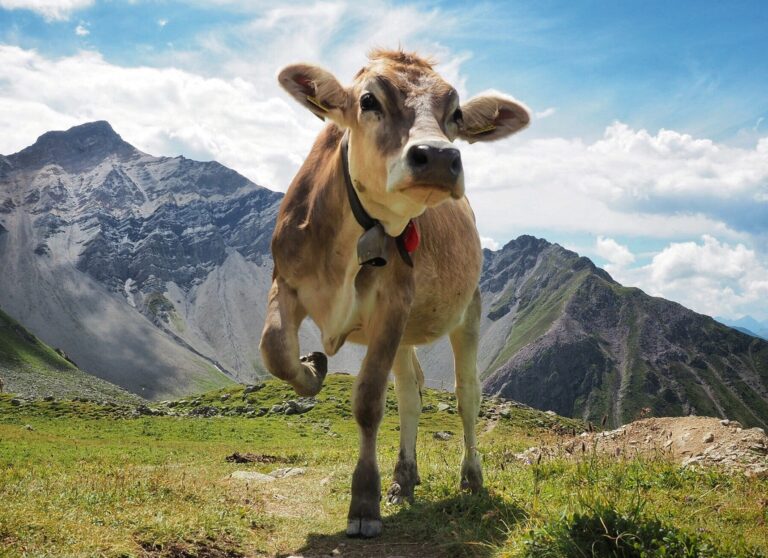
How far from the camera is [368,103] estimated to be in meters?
7.36

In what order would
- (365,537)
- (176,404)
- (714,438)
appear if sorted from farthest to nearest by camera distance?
(176,404), (714,438), (365,537)

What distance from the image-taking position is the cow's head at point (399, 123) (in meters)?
6.45

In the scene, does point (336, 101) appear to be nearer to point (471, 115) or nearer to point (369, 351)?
point (471, 115)

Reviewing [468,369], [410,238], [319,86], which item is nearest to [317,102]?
[319,86]

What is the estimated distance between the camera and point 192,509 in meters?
7.84

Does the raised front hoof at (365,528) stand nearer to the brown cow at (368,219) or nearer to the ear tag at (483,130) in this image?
the brown cow at (368,219)

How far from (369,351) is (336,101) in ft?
9.52

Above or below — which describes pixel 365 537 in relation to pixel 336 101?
below

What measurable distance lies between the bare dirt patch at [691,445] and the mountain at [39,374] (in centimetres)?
9094

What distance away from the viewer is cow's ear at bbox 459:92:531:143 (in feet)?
27.5

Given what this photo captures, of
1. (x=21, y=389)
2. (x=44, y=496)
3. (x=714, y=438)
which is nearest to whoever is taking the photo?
(x=44, y=496)

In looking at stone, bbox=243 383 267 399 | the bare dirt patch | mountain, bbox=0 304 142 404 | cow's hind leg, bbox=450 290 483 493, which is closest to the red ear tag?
cow's hind leg, bbox=450 290 483 493

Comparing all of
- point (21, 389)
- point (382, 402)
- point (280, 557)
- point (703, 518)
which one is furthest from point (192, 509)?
point (21, 389)

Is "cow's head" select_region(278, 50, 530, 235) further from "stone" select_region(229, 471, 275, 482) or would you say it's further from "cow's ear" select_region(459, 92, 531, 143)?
"stone" select_region(229, 471, 275, 482)
